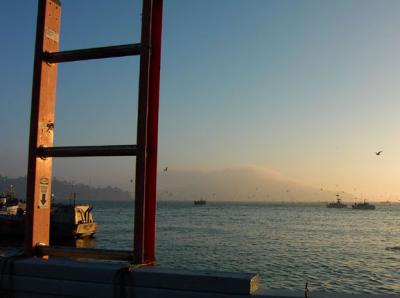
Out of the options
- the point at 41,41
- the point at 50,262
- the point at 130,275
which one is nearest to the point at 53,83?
the point at 41,41

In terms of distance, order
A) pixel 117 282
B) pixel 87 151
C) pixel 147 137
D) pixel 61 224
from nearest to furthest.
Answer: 1. pixel 117 282
2. pixel 147 137
3. pixel 87 151
4. pixel 61 224

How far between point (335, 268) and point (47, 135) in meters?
Answer: 28.4

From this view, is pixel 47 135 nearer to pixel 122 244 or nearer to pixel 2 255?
pixel 2 255

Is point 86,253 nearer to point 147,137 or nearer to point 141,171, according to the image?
point 141,171

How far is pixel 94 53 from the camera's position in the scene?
4902 mm

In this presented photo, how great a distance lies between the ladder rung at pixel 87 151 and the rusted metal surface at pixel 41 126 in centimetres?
12

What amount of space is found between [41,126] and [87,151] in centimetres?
71

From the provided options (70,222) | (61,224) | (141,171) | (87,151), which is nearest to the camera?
(141,171)

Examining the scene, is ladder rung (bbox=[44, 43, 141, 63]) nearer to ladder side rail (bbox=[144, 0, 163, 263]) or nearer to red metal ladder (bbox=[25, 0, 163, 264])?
red metal ladder (bbox=[25, 0, 163, 264])

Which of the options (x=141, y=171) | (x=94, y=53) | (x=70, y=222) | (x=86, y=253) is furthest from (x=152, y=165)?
(x=70, y=222)

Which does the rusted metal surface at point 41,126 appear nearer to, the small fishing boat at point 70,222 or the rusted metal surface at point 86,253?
the rusted metal surface at point 86,253

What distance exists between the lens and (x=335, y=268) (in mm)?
30469

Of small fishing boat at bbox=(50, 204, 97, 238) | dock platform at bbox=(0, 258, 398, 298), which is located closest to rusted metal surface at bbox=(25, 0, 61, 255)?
dock platform at bbox=(0, 258, 398, 298)

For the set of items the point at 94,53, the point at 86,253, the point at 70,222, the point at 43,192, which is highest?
the point at 94,53
